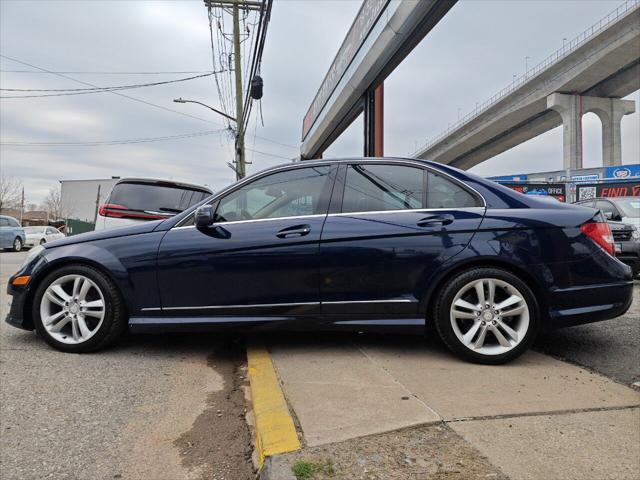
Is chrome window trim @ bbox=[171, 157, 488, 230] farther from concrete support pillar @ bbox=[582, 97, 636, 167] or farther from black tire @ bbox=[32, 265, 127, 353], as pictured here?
concrete support pillar @ bbox=[582, 97, 636, 167]

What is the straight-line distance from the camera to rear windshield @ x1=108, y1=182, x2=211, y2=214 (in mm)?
6387

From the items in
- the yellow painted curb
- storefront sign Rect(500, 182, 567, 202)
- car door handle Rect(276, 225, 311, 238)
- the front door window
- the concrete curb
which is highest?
storefront sign Rect(500, 182, 567, 202)

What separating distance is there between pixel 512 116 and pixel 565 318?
155 ft

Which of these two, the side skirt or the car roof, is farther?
the car roof

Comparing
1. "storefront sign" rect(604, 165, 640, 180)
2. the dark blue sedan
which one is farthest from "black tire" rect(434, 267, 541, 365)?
"storefront sign" rect(604, 165, 640, 180)

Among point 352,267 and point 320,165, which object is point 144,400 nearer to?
point 352,267

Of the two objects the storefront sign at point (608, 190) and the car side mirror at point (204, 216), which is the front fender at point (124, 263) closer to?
the car side mirror at point (204, 216)

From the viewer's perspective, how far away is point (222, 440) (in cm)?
216

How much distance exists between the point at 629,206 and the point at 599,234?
6130 mm

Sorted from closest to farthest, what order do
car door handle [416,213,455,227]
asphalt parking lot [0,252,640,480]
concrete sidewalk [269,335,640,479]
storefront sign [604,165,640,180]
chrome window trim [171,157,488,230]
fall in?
concrete sidewalk [269,335,640,479], asphalt parking lot [0,252,640,480], car door handle [416,213,455,227], chrome window trim [171,157,488,230], storefront sign [604,165,640,180]

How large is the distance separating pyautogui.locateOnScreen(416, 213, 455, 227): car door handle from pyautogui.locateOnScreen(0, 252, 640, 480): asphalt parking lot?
100cm

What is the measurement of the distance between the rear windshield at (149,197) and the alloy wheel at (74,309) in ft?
10.2

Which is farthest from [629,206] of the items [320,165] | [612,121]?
[612,121]

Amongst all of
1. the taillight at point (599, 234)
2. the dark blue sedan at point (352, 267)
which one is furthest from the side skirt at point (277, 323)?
the taillight at point (599, 234)
